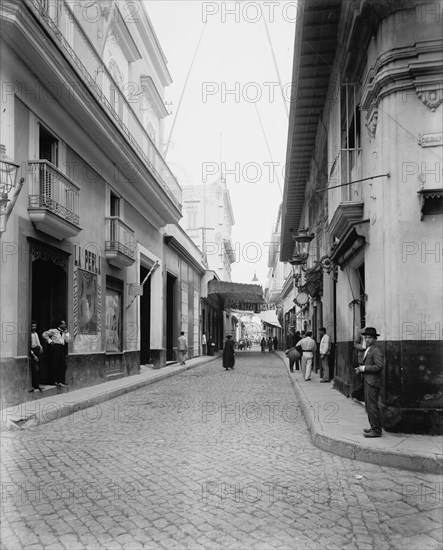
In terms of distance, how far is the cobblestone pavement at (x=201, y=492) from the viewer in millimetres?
4164

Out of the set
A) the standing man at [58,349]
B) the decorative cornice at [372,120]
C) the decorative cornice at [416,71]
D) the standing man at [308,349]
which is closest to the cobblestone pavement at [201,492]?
the standing man at [58,349]

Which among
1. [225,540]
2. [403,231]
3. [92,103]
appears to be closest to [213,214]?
[92,103]

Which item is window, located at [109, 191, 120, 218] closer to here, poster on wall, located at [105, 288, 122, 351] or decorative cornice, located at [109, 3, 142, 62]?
poster on wall, located at [105, 288, 122, 351]

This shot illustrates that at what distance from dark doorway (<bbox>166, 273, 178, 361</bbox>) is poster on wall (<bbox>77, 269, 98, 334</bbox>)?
37.5 ft

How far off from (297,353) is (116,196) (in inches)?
307

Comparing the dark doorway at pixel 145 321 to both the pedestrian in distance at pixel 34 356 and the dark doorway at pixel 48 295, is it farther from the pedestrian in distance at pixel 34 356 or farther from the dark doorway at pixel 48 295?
the pedestrian in distance at pixel 34 356

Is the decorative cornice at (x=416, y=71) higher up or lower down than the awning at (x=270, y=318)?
higher up

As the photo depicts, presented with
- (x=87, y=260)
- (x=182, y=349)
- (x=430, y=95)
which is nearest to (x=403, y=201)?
(x=430, y=95)

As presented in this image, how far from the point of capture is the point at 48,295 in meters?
12.8

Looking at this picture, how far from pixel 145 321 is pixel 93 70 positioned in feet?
34.0

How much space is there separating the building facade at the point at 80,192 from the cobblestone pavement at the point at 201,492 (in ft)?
11.4

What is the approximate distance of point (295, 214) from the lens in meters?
27.2

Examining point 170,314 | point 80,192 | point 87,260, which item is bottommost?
point 170,314

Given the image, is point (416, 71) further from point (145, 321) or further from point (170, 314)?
point (170, 314)
